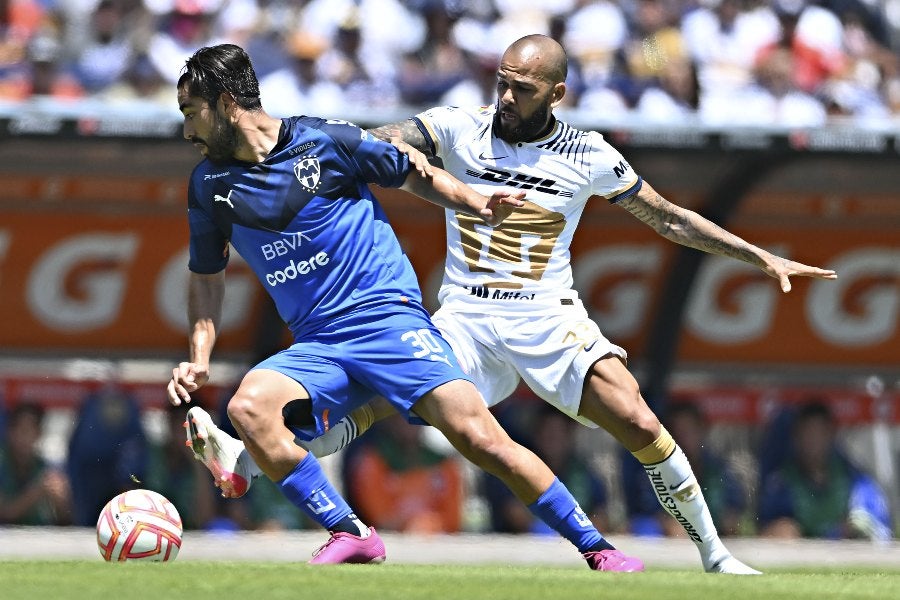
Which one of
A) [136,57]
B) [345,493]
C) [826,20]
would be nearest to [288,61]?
[136,57]

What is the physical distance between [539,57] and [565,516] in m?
1.96

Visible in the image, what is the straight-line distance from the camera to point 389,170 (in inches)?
255

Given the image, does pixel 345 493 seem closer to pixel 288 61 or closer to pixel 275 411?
pixel 288 61

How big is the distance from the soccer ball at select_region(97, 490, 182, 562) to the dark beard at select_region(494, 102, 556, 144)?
2171mm

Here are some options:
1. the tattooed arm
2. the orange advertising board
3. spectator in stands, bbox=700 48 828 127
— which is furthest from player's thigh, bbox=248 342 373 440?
spectator in stands, bbox=700 48 828 127

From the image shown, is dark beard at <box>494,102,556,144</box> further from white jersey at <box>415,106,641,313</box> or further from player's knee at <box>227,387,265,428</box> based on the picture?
player's knee at <box>227,387,265,428</box>

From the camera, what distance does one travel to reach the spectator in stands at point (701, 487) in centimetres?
1199

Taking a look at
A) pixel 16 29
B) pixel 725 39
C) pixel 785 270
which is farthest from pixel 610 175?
pixel 725 39

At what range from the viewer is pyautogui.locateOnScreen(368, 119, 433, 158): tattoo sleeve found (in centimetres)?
698

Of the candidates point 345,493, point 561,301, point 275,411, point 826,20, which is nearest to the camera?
point 275,411

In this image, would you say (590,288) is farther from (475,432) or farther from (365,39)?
(475,432)

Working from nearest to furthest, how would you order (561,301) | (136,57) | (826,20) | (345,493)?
(561,301)
(345,493)
(136,57)
(826,20)

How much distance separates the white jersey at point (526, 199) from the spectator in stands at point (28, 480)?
5.29 meters

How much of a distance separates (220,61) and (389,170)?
78cm
